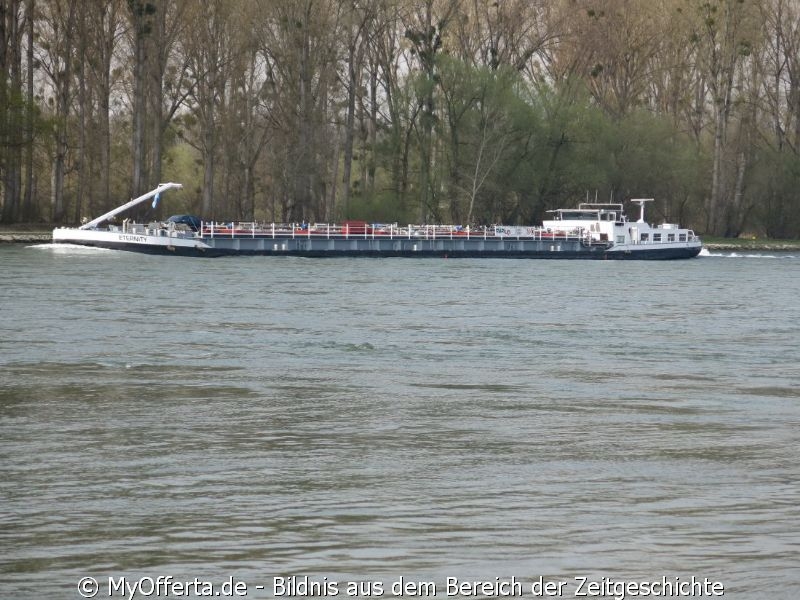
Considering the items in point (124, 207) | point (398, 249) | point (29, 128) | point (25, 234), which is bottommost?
point (398, 249)

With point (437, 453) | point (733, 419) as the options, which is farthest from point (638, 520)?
point (733, 419)

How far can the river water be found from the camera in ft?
43.3

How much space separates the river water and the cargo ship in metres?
46.1

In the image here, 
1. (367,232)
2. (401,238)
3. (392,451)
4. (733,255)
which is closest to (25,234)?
(367,232)

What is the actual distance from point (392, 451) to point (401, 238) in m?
75.4

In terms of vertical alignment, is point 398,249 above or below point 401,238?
below

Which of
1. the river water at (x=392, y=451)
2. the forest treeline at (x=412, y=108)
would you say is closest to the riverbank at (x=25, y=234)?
the forest treeline at (x=412, y=108)

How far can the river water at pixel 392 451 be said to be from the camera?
1320 cm

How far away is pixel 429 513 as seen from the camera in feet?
49.3

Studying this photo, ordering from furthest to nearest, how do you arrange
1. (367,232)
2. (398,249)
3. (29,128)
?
(367,232)
(398,249)
(29,128)

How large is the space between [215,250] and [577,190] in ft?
93.8

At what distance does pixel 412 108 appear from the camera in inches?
3893

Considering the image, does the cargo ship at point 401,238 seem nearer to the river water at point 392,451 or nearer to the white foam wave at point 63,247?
the white foam wave at point 63,247

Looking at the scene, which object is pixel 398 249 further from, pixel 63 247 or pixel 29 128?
pixel 29 128
